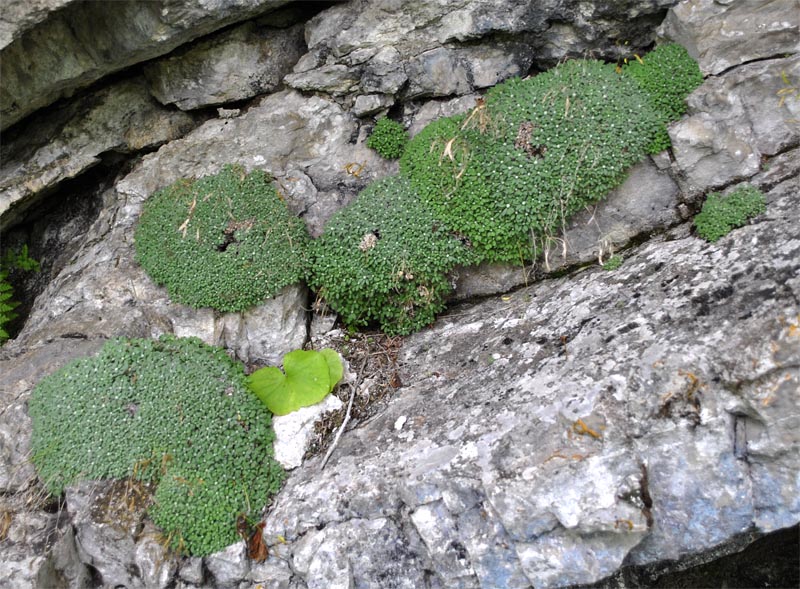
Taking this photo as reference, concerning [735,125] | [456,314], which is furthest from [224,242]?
[735,125]

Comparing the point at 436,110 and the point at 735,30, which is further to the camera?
the point at 436,110

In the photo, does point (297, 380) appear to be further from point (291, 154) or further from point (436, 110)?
point (436, 110)

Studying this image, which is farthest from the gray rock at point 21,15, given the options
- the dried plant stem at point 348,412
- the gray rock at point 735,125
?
the gray rock at point 735,125

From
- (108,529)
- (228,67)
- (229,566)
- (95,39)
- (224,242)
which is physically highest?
(95,39)

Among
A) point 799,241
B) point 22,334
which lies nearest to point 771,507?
point 799,241

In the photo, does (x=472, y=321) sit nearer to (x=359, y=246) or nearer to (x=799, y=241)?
(x=359, y=246)

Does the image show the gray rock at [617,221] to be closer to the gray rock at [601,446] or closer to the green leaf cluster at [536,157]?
the green leaf cluster at [536,157]
